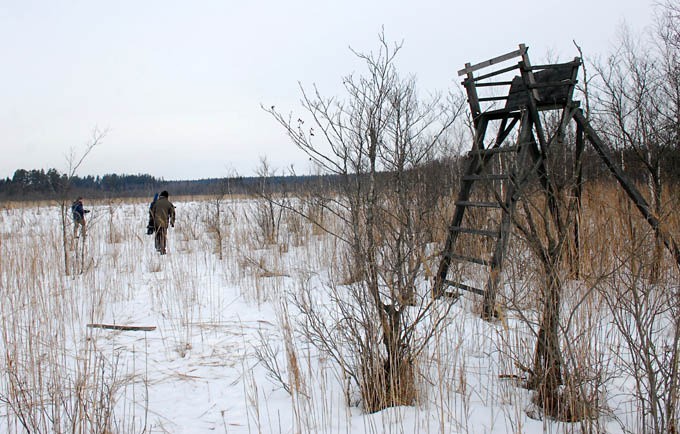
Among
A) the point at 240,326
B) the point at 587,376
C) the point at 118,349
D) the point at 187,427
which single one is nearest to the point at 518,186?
the point at 587,376

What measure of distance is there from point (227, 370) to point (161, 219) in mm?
6724

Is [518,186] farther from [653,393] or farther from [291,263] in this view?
[291,263]

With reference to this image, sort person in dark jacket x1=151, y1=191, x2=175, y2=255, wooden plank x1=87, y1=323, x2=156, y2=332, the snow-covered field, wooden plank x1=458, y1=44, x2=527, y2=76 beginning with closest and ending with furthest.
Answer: the snow-covered field, wooden plank x1=458, y1=44, x2=527, y2=76, wooden plank x1=87, y1=323, x2=156, y2=332, person in dark jacket x1=151, y1=191, x2=175, y2=255

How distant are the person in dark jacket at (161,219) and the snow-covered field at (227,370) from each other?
2297 mm

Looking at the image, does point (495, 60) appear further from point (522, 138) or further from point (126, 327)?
point (126, 327)

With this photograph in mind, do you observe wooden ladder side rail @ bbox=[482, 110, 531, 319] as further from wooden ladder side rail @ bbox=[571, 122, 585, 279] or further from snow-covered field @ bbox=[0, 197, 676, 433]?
wooden ladder side rail @ bbox=[571, 122, 585, 279]

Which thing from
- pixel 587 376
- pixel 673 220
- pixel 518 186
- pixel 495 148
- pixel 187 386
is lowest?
pixel 187 386

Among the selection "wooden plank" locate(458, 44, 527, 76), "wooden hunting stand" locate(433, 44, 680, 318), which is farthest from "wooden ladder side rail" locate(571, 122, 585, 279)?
"wooden plank" locate(458, 44, 527, 76)

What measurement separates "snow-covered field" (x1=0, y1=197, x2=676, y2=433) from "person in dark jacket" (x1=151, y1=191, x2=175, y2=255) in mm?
2297

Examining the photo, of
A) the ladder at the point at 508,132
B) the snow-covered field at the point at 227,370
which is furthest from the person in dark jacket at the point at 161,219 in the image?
the ladder at the point at 508,132

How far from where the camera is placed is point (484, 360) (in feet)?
10.5

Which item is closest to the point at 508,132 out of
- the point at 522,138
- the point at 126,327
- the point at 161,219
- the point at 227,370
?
the point at 522,138

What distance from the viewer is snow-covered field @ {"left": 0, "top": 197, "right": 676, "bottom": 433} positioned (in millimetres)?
2330

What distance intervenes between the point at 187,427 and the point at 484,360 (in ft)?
6.80
